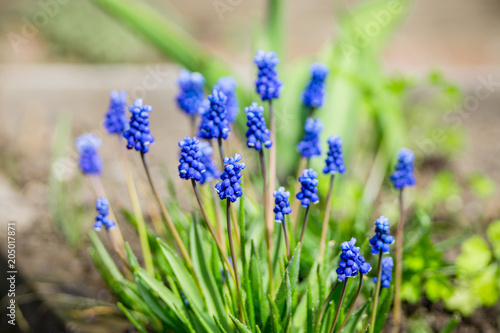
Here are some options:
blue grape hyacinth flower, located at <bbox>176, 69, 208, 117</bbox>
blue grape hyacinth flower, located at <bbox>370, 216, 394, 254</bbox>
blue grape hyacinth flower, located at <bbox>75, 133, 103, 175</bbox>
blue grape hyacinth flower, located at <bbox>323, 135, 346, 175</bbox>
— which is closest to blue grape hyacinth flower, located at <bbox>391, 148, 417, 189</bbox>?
blue grape hyacinth flower, located at <bbox>323, 135, 346, 175</bbox>

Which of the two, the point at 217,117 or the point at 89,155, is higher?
the point at 89,155

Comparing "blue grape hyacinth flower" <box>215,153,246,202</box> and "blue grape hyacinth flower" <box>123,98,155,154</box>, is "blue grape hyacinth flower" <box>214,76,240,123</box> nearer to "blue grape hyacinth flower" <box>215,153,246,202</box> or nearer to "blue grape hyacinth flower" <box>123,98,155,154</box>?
"blue grape hyacinth flower" <box>123,98,155,154</box>

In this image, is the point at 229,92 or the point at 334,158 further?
the point at 229,92

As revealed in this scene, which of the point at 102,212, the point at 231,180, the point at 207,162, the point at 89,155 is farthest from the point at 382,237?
the point at 89,155

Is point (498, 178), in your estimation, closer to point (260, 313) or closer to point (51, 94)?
point (260, 313)

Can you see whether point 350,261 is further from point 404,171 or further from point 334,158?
point 404,171

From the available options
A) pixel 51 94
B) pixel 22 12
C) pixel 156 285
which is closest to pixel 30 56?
pixel 22 12

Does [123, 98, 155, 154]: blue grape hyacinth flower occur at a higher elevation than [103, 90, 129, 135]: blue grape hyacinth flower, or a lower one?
lower
